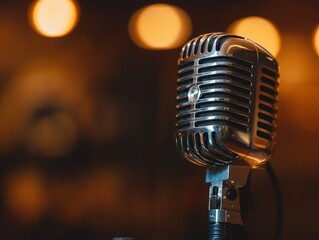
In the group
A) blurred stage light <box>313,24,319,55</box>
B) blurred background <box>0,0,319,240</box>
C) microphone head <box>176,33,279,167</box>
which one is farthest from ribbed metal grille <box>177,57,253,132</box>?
blurred stage light <box>313,24,319,55</box>

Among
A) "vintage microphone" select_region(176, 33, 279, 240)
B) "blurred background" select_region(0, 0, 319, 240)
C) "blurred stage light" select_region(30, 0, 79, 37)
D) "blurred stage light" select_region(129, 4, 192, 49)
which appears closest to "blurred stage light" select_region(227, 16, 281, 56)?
"blurred background" select_region(0, 0, 319, 240)

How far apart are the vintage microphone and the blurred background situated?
581mm

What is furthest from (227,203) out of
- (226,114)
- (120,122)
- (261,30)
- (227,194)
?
(261,30)

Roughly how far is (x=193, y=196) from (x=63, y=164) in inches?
12.1

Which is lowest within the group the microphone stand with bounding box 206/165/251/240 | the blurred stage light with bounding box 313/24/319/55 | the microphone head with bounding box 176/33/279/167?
the microphone stand with bounding box 206/165/251/240

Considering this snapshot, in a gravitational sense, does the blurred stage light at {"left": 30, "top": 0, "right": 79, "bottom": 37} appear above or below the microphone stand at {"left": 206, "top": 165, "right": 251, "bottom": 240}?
above

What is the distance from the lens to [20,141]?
149 centimetres

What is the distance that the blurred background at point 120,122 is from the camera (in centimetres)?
148

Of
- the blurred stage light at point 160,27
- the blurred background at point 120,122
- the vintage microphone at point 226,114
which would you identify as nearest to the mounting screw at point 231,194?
the vintage microphone at point 226,114

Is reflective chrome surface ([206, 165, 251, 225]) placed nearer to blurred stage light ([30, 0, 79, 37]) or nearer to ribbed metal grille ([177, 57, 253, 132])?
ribbed metal grille ([177, 57, 253, 132])

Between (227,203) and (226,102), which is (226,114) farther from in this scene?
(227,203)

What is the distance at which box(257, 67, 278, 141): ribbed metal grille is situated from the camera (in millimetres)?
893

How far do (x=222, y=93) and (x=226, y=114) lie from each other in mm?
29

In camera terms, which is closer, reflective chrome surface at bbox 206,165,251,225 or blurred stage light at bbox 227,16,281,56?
reflective chrome surface at bbox 206,165,251,225
